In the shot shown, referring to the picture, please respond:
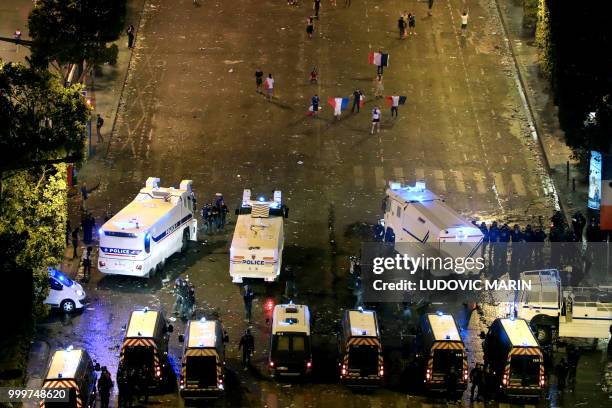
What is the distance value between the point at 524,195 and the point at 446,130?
8.42 metres

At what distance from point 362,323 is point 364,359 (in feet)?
4.19

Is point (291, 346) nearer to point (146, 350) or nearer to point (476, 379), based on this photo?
point (146, 350)

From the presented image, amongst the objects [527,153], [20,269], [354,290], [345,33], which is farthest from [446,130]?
[20,269]

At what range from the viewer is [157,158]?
65438 millimetres

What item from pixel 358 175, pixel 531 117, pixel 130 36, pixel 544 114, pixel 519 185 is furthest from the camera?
pixel 130 36

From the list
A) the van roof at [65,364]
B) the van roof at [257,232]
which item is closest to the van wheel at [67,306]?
the van roof at [257,232]

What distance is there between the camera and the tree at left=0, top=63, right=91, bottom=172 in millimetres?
44969

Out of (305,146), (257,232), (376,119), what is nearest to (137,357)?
(257,232)

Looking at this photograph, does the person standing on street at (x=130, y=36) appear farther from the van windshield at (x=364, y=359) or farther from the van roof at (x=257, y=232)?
the van windshield at (x=364, y=359)

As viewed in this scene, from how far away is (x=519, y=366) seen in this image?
4362cm

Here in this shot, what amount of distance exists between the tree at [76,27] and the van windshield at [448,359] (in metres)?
24.5

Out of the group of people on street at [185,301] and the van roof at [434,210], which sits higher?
the van roof at [434,210]

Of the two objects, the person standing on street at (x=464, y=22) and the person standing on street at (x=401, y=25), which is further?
the person standing on street at (x=464, y=22)

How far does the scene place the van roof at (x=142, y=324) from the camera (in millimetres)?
43781
